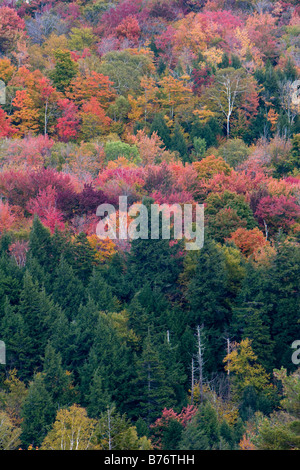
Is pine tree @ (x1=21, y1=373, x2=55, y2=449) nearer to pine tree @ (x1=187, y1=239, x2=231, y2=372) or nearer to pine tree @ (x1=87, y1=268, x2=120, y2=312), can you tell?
pine tree @ (x1=87, y1=268, x2=120, y2=312)

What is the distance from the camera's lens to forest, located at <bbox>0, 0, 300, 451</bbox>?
31.2m

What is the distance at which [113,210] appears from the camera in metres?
46.8

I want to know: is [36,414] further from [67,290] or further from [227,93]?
[227,93]

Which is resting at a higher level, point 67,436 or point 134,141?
point 134,141

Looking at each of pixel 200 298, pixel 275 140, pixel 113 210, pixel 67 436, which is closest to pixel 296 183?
pixel 275 140

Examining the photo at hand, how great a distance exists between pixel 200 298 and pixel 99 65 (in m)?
38.0

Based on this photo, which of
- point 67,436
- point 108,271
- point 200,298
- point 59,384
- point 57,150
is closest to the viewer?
point 67,436

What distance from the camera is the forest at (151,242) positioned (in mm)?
31203

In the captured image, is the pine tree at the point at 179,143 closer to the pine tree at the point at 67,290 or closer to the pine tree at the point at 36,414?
the pine tree at the point at 67,290

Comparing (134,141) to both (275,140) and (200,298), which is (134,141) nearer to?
(275,140)

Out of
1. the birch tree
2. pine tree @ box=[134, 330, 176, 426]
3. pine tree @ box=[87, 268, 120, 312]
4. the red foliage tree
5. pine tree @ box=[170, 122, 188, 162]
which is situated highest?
the birch tree

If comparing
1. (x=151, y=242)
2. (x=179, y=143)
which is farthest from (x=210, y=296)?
(x=179, y=143)

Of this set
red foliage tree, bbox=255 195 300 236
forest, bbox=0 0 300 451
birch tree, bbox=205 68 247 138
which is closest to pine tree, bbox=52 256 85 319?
forest, bbox=0 0 300 451

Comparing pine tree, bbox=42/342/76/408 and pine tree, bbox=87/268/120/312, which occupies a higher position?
pine tree, bbox=87/268/120/312
